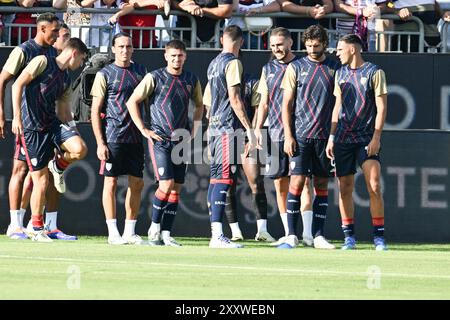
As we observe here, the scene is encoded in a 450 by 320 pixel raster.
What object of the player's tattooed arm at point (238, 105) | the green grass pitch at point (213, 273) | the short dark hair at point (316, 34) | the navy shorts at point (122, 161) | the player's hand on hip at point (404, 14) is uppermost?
the player's hand on hip at point (404, 14)

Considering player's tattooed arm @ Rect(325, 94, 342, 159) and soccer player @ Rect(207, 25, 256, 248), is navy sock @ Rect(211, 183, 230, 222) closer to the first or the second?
soccer player @ Rect(207, 25, 256, 248)

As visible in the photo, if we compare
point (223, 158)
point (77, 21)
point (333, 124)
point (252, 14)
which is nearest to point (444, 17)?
point (252, 14)

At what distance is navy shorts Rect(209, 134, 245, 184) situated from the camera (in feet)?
49.1

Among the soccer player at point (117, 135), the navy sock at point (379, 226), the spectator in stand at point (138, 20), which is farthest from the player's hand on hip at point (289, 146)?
the spectator in stand at point (138, 20)

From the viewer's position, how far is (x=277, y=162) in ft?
52.2

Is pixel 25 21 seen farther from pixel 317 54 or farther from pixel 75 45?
pixel 317 54

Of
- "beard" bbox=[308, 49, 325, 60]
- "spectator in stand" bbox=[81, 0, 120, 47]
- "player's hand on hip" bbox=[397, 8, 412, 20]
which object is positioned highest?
"player's hand on hip" bbox=[397, 8, 412, 20]

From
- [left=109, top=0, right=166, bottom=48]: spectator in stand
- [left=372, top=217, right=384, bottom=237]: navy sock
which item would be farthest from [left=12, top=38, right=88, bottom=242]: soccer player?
[left=372, top=217, right=384, bottom=237]: navy sock

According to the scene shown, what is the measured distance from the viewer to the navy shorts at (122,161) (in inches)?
609

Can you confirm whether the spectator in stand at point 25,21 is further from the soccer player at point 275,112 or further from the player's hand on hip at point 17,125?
the soccer player at point 275,112

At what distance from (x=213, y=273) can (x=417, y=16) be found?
25.2 feet

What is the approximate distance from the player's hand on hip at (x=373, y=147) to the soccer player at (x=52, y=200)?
3.87m

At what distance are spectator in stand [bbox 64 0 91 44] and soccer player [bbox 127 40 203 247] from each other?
107 inches
